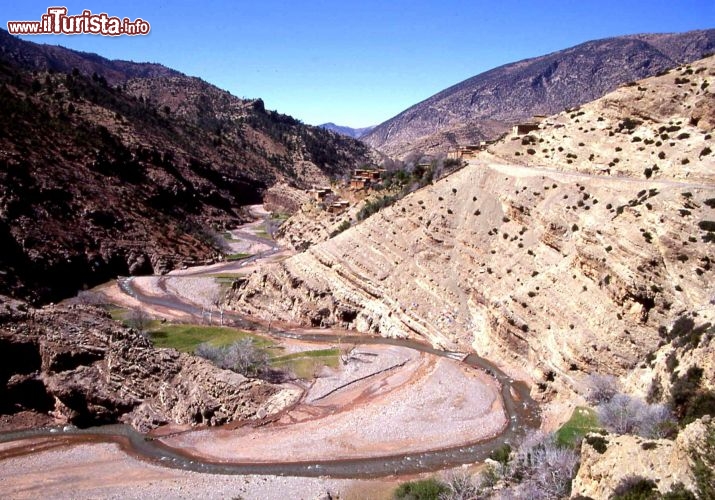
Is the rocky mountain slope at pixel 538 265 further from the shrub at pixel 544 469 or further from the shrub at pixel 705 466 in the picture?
the shrub at pixel 705 466

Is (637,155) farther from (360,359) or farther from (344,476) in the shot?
(344,476)

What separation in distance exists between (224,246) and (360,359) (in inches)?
1821

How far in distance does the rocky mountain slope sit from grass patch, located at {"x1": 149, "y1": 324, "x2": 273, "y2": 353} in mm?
5037

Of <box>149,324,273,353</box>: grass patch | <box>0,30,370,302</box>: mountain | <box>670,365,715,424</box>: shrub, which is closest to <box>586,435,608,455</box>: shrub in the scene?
<box>670,365,715,424</box>: shrub

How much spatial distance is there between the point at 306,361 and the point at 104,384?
1225 cm

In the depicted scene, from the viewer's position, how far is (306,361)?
36375 millimetres

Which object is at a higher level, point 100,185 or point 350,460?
point 100,185

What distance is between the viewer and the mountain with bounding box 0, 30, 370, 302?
55750 mm

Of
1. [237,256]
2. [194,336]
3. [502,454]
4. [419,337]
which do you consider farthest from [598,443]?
[237,256]

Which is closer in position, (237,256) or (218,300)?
(218,300)

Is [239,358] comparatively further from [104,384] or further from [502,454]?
[502,454]

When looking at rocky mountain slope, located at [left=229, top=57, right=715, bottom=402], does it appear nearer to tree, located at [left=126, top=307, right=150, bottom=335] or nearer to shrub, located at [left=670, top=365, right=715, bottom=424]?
shrub, located at [left=670, top=365, right=715, bottom=424]

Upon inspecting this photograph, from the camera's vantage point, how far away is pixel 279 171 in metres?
131

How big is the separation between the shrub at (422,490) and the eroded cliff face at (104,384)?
10335 mm
